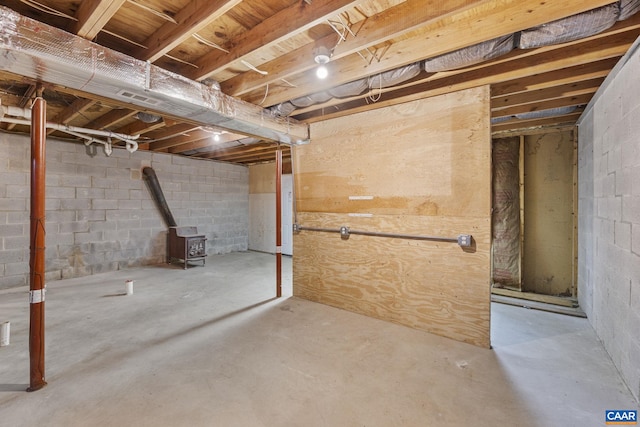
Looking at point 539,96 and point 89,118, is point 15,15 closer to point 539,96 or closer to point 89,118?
point 89,118

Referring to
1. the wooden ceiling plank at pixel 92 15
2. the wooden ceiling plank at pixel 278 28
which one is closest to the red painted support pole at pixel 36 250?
the wooden ceiling plank at pixel 92 15

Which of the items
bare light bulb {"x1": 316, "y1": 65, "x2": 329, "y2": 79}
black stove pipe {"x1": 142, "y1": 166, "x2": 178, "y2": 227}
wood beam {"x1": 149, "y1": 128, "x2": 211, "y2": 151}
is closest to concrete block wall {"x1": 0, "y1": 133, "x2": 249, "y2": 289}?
black stove pipe {"x1": 142, "y1": 166, "x2": 178, "y2": 227}

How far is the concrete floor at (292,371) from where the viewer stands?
153cm

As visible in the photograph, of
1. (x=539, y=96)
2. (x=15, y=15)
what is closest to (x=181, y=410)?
(x=15, y=15)

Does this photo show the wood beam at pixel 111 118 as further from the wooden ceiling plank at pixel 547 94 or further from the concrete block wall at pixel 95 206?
the wooden ceiling plank at pixel 547 94

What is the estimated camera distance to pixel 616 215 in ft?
6.56

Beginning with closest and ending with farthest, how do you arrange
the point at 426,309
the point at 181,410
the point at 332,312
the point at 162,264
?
the point at 181,410
the point at 426,309
the point at 332,312
the point at 162,264

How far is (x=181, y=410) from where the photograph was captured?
61.1 inches

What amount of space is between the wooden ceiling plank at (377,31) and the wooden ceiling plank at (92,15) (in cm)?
100

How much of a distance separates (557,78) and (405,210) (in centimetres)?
153

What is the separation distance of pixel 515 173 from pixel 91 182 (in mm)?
6344

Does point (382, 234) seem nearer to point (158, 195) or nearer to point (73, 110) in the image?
point (73, 110)

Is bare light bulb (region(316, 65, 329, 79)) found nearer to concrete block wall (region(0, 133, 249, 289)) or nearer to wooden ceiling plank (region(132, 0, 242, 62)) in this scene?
wooden ceiling plank (region(132, 0, 242, 62))

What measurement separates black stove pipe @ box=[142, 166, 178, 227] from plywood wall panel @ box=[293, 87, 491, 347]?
3256 millimetres
